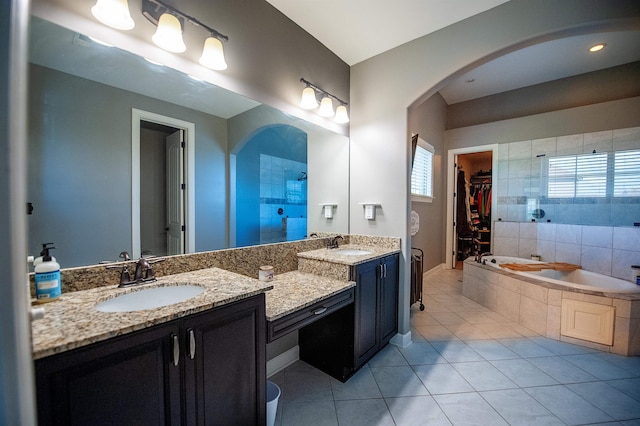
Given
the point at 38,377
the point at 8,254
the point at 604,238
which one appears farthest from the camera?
the point at 604,238

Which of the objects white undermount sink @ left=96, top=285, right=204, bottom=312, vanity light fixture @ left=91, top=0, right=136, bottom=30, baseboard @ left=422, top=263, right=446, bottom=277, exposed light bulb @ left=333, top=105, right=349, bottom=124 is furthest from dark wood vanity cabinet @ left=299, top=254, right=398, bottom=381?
baseboard @ left=422, top=263, right=446, bottom=277

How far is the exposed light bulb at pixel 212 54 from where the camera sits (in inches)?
57.2

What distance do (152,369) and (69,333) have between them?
288 mm

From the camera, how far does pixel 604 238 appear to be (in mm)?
3207

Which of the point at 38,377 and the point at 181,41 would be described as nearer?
the point at 38,377

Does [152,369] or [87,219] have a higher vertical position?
[87,219]

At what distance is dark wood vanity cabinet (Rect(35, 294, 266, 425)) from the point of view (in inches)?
28.8

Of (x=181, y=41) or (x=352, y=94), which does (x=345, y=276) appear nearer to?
(x=181, y=41)

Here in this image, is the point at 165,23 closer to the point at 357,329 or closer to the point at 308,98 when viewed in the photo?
the point at 308,98

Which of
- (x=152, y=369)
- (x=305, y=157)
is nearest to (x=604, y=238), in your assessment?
(x=305, y=157)

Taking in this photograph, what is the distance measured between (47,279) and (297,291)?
46.2 inches

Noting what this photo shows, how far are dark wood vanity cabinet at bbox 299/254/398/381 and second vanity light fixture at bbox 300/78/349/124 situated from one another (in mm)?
1426

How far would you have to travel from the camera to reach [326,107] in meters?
2.35

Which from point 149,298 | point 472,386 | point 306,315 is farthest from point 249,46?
point 472,386
